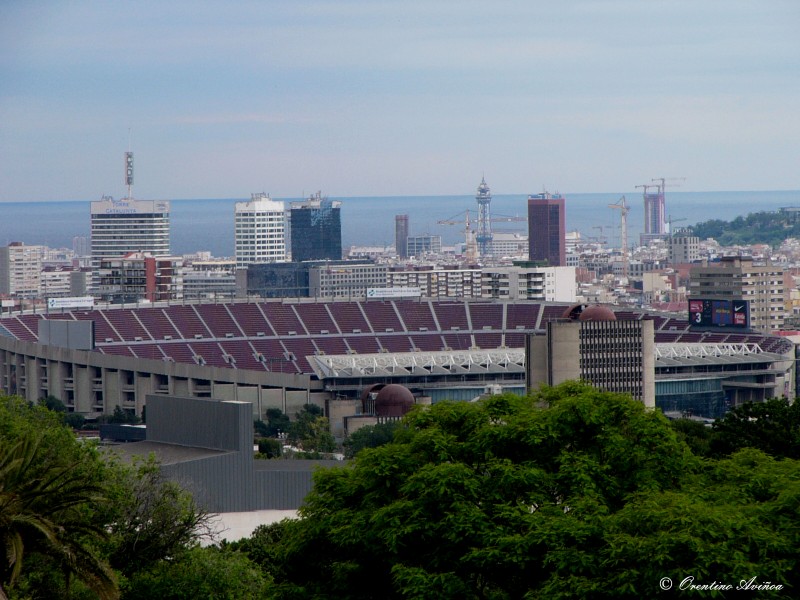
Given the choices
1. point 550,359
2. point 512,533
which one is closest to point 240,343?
point 550,359

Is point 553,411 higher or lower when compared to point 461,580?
higher

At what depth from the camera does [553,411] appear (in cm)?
2759

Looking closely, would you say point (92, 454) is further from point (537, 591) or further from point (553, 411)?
point (537, 591)

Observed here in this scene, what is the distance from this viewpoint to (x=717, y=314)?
12088 cm

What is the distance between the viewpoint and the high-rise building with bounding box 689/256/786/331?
149 m

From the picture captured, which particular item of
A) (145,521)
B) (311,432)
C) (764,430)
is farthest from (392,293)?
(145,521)

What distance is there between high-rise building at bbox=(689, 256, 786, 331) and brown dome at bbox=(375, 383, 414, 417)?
2138 inches

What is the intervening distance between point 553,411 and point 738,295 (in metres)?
127

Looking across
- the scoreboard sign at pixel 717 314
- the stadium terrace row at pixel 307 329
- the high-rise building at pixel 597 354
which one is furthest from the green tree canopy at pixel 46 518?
the scoreboard sign at pixel 717 314

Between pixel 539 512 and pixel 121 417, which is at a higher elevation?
pixel 539 512

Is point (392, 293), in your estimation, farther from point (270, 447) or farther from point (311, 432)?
point (270, 447)

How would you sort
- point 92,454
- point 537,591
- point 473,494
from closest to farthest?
point 537,591
point 473,494
point 92,454

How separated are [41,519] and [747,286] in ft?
462

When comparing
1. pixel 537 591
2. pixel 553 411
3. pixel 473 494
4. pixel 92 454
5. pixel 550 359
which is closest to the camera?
pixel 537 591
